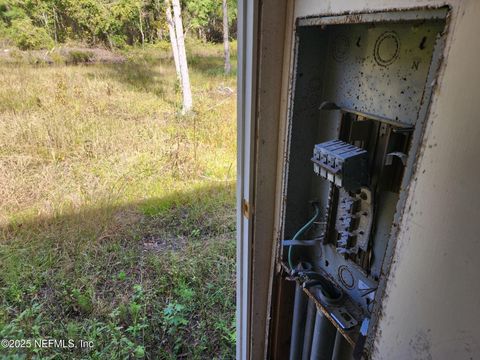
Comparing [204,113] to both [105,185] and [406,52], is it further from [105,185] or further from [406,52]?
[406,52]

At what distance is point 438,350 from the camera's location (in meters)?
0.37

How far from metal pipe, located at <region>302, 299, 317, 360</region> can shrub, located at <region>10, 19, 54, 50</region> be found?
7920 mm

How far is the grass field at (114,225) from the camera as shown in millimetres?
1643

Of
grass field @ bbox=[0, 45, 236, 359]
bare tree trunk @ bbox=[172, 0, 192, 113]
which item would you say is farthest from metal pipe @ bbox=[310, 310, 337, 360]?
bare tree trunk @ bbox=[172, 0, 192, 113]

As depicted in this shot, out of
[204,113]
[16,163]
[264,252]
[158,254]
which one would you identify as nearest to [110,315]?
[158,254]

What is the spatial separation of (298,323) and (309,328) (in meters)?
0.03

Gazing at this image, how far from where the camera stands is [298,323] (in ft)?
2.82

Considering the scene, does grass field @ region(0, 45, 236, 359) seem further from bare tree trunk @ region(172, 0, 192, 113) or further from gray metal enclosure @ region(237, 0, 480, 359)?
gray metal enclosure @ region(237, 0, 480, 359)

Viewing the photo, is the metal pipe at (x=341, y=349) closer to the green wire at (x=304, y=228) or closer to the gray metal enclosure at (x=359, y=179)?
the gray metal enclosure at (x=359, y=179)

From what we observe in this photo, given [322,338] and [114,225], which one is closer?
[322,338]

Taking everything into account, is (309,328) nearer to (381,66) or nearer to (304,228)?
(304,228)

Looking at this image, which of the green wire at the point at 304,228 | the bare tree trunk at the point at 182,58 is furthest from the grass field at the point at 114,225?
the green wire at the point at 304,228

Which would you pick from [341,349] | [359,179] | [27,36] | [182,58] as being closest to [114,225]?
[341,349]

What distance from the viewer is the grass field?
1643 mm
